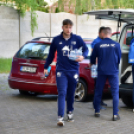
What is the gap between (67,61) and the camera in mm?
6062

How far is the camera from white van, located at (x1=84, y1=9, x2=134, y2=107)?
7290mm

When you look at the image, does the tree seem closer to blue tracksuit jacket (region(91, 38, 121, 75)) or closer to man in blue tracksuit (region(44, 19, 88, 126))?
blue tracksuit jacket (region(91, 38, 121, 75))

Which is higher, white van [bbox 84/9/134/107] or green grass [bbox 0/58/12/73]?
white van [bbox 84/9/134/107]

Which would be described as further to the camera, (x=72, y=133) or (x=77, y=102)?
(x=77, y=102)

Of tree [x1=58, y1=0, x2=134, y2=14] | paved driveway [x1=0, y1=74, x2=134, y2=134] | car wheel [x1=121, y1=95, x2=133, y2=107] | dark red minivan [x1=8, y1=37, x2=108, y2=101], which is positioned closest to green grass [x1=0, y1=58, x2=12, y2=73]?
tree [x1=58, y1=0, x2=134, y2=14]

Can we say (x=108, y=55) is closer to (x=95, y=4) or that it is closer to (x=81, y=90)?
(x=81, y=90)

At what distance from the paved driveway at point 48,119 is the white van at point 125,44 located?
45 cm

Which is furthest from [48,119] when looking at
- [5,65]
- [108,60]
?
[5,65]

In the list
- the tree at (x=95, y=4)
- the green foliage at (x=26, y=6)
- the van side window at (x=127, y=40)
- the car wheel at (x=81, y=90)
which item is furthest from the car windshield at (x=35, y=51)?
the tree at (x=95, y=4)

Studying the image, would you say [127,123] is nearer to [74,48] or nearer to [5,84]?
[74,48]

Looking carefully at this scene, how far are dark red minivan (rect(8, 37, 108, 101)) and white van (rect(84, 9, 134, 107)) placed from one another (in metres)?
1.15

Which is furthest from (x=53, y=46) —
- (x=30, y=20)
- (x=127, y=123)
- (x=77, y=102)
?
(x=30, y=20)

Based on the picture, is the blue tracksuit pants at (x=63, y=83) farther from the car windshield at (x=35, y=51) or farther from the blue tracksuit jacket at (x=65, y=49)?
the car windshield at (x=35, y=51)

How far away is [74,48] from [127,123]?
5.61ft
